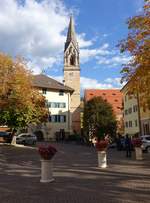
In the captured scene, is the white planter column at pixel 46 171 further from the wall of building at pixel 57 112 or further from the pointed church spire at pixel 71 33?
the pointed church spire at pixel 71 33

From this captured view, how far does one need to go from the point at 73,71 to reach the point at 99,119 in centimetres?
3881

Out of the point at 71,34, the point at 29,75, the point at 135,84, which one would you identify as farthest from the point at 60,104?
the point at 135,84

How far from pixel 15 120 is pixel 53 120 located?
40.2 metres

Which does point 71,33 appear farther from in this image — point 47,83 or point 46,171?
point 46,171

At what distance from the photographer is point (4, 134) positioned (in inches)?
2131

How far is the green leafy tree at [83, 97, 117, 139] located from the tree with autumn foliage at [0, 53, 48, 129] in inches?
813

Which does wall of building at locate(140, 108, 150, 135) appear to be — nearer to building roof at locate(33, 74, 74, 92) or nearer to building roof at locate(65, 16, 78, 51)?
building roof at locate(33, 74, 74, 92)

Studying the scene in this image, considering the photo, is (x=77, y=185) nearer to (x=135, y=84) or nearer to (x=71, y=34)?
(x=135, y=84)

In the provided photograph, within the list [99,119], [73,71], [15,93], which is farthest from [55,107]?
[15,93]

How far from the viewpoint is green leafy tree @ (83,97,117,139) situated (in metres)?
62.2

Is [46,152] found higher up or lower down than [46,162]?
higher up

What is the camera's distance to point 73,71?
9919cm

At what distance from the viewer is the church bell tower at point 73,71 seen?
9512 centimetres

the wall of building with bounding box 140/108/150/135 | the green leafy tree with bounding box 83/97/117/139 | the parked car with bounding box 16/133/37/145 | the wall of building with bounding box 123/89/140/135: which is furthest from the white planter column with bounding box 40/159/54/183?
the wall of building with bounding box 123/89/140/135
